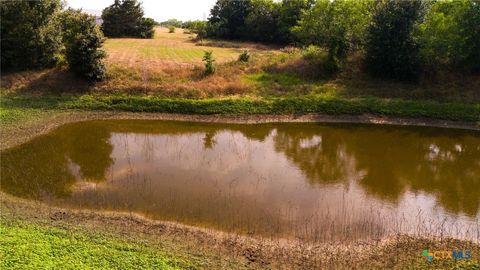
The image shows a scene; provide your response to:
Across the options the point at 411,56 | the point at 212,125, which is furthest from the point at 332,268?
the point at 411,56

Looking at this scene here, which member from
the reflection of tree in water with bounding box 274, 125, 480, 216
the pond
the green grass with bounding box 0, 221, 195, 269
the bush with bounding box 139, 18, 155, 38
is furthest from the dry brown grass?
the green grass with bounding box 0, 221, 195, 269

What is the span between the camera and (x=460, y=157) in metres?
24.9

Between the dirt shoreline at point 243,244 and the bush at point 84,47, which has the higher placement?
the bush at point 84,47

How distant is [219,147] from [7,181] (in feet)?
39.1

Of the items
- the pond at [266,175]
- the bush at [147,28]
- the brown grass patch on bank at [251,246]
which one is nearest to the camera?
the brown grass patch on bank at [251,246]

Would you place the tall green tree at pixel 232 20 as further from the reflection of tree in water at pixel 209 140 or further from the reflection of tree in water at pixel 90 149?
the reflection of tree in water at pixel 90 149

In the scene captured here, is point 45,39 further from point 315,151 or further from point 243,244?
point 243,244

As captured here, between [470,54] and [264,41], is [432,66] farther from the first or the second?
[264,41]

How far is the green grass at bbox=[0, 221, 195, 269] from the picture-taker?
12.8 meters

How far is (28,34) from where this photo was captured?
110 ft

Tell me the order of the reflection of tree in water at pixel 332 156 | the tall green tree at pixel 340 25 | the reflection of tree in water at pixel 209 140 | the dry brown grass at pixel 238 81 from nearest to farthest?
the reflection of tree in water at pixel 332 156 → the reflection of tree in water at pixel 209 140 → the dry brown grass at pixel 238 81 → the tall green tree at pixel 340 25

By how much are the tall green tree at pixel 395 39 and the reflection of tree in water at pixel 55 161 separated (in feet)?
80.3

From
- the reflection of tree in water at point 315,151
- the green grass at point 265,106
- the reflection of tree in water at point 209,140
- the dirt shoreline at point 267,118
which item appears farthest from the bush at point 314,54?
the reflection of tree in water at point 209,140

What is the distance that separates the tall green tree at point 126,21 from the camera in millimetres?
54312
